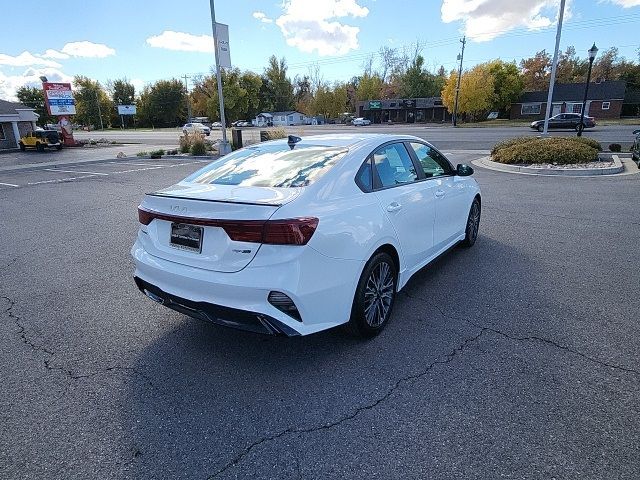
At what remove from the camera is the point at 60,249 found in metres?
6.04

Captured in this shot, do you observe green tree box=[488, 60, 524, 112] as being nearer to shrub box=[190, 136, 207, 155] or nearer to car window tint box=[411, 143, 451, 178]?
shrub box=[190, 136, 207, 155]

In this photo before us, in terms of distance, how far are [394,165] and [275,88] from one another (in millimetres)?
99885

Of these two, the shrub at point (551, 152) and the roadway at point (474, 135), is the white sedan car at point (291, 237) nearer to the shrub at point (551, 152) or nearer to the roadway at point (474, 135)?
the shrub at point (551, 152)

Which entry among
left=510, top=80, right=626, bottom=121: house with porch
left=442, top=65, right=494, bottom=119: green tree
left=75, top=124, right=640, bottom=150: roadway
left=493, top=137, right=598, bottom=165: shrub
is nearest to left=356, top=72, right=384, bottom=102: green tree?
left=442, top=65, right=494, bottom=119: green tree

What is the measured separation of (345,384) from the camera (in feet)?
9.16

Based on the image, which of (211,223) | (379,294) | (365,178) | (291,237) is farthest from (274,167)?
(379,294)

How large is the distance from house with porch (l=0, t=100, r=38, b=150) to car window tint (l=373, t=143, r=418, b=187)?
3754cm

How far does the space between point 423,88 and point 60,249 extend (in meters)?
82.1

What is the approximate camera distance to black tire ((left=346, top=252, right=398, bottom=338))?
3.07m

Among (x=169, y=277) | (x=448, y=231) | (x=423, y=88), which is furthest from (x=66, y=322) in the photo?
(x=423, y=88)

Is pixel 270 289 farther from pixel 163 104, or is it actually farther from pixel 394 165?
pixel 163 104

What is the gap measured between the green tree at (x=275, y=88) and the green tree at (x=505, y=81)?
5184cm

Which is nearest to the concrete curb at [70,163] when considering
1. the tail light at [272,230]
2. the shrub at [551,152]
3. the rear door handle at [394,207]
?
the shrub at [551,152]

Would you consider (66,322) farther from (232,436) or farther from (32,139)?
(32,139)
